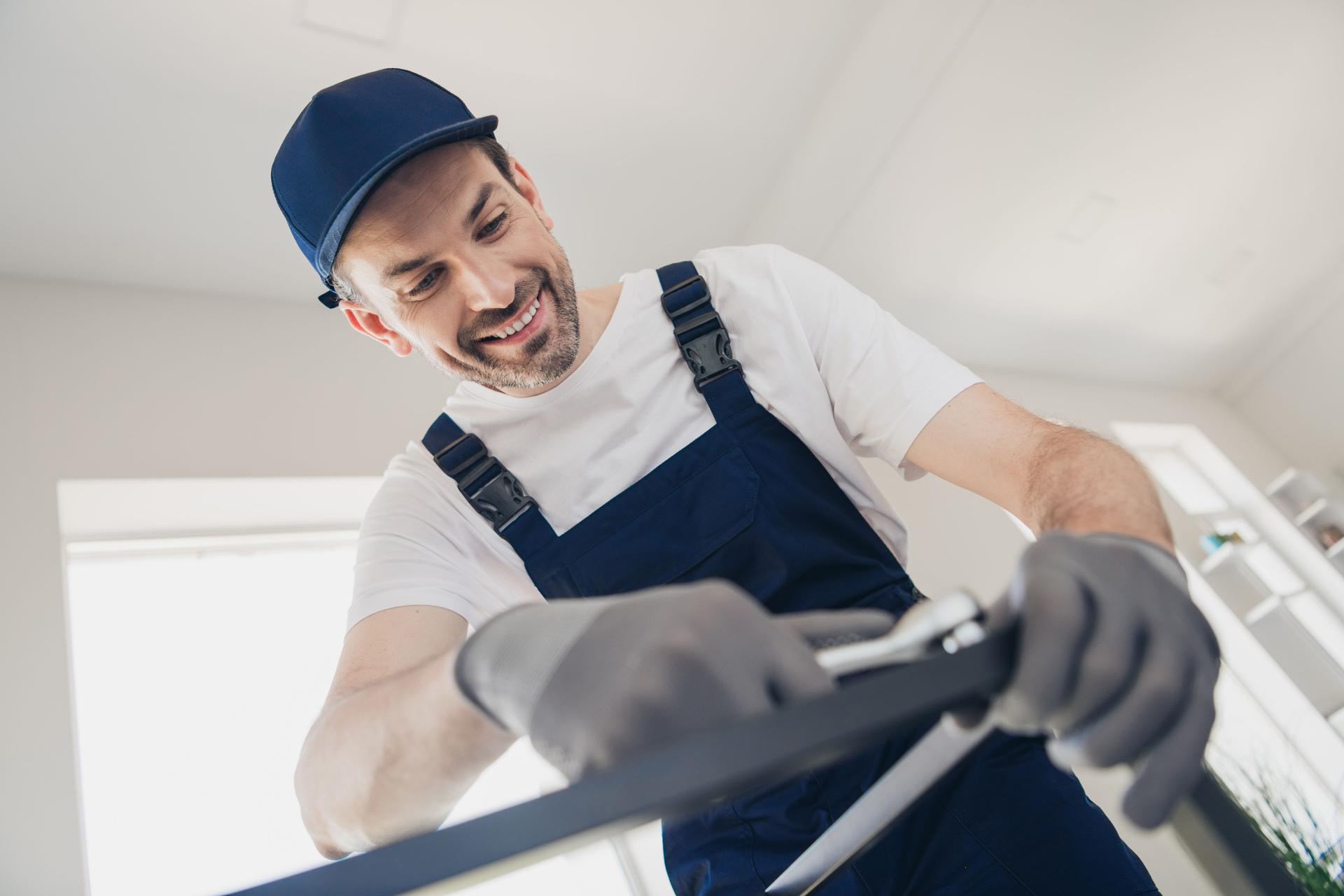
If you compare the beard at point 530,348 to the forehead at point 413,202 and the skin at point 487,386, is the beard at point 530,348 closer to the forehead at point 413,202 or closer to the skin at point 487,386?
the skin at point 487,386

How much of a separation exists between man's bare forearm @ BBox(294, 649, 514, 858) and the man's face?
1.66ft

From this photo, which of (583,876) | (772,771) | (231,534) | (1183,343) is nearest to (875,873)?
(772,771)

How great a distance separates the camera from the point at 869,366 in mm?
1058

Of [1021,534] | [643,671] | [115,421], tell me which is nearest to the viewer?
[643,671]

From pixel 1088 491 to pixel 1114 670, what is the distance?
0.37 meters

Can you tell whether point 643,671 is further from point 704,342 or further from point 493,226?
point 493,226

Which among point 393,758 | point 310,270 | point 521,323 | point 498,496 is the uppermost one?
point 310,270

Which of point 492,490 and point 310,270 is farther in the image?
point 310,270

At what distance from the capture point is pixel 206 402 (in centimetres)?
195

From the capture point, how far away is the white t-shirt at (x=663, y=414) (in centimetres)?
104

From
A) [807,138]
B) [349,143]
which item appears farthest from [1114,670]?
[807,138]

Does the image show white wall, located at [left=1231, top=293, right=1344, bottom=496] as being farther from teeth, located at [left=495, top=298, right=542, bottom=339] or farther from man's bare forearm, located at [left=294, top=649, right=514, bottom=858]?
man's bare forearm, located at [left=294, top=649, right=514, bottom=858]

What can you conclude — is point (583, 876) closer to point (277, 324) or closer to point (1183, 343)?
point (277, 324)

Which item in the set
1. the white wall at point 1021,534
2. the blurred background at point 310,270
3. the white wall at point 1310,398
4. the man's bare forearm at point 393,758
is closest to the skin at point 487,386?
the man's bare forearm at point 393,758
